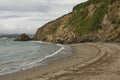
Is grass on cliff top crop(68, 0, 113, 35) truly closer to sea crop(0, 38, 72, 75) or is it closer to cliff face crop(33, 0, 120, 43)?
cliff face crop(33, 0, 120, 43)

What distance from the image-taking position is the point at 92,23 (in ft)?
226

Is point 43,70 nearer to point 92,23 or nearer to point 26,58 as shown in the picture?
point 26,58

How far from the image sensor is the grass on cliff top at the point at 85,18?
220ft

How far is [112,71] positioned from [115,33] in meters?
39.7

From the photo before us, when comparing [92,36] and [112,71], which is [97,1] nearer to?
[92,36]

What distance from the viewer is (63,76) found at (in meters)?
17.0

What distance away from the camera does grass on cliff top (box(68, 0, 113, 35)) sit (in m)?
66.9

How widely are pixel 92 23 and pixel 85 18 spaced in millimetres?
7421

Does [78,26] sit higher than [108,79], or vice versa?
[78,26]

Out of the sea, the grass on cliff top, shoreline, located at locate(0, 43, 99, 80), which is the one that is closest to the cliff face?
the grass on cliff top

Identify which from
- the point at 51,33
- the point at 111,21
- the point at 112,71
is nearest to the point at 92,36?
the point at 111,21

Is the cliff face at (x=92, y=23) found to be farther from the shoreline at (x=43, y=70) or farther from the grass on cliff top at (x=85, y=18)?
the shoreline at (x=43, y=70)

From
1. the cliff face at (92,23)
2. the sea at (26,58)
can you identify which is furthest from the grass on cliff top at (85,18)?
the sea at (26,58)

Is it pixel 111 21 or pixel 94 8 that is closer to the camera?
pixel 111 21
